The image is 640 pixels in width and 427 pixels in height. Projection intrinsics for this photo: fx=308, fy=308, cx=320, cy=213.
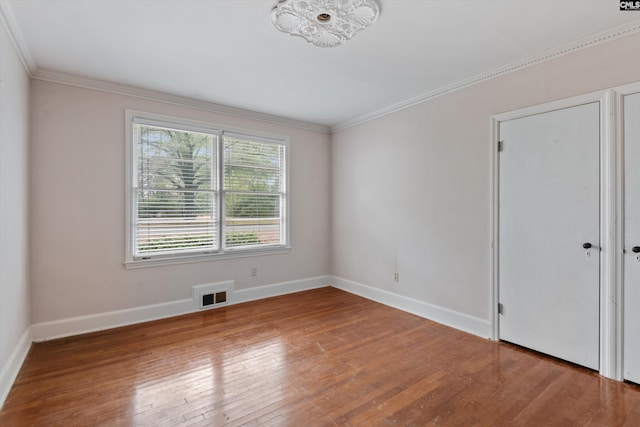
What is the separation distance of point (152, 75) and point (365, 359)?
11.2 ft

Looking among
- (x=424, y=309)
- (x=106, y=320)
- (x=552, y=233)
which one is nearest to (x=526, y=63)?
(x=552, y=233)

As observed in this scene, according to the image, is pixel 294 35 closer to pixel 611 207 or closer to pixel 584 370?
pixel 611 207

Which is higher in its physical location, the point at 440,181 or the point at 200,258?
the point at 440,181

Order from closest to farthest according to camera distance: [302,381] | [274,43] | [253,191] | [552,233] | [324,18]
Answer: [324,18]
[302,381]
[274,43]
[552,233]
[253,191]

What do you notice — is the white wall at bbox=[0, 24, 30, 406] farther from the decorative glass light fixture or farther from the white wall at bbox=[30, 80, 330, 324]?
the decorative glass light fixture

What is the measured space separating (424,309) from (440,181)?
59.5 inches

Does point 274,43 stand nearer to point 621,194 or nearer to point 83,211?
point 83,211

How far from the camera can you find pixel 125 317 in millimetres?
A: 3381

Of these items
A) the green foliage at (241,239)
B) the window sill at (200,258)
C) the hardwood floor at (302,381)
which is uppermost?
the green foliage at (241,239)

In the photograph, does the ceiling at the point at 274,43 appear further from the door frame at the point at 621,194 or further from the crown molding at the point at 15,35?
the door frame at the point at 621,194

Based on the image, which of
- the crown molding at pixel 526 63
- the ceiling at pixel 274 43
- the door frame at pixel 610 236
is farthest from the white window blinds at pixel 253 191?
the door frame at pixel 610 236

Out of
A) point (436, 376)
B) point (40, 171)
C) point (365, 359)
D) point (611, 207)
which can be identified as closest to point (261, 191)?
point (40, 171)

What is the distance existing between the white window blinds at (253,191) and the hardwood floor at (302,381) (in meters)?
1.37

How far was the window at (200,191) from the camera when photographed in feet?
11.5
